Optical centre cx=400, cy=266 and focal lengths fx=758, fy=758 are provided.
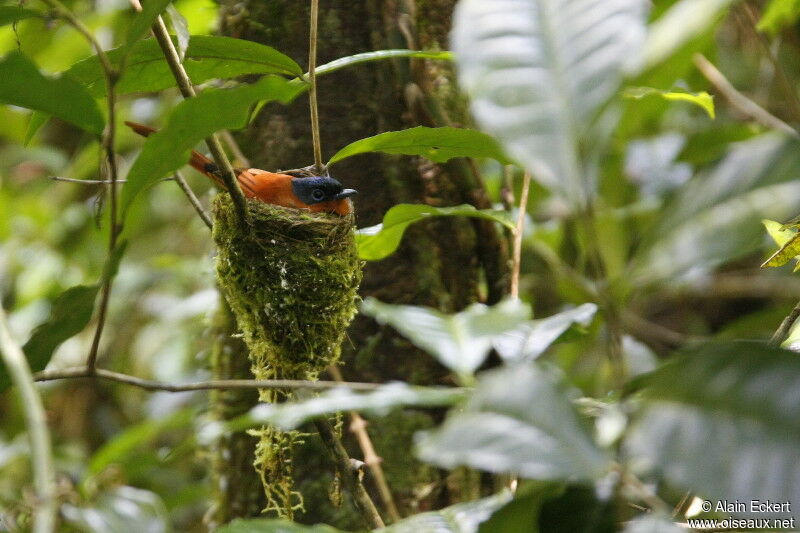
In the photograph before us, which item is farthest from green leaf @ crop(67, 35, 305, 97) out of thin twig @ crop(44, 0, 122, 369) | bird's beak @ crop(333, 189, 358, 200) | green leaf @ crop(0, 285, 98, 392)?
bird's beak @ crop(333, 189, 358, 200)

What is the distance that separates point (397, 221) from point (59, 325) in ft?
2.27

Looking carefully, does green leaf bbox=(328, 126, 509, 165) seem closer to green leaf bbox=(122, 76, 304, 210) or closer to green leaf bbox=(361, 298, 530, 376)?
green leaf bbox=(122, 76, 304, 210)

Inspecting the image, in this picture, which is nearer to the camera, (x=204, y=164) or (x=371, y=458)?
(x=371, y=458)

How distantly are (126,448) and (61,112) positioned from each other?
1277mm

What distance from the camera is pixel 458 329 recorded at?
903 millimetres

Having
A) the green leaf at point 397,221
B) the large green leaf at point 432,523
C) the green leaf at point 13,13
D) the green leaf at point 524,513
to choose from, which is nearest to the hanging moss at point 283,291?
the green leaf at point 397,221

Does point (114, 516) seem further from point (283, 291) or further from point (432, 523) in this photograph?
point (432, 523)

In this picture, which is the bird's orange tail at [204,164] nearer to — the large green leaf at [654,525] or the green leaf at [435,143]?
the green leaf at [435,143]

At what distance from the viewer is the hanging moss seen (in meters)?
1.70

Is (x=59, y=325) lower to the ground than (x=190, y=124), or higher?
lower

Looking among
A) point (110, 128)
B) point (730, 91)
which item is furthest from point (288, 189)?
point (730, 91)

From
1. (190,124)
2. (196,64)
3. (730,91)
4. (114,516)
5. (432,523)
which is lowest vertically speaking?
(114,516)

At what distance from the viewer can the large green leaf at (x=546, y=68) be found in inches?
29.2

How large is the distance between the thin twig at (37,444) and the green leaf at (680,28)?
0.78 metres
